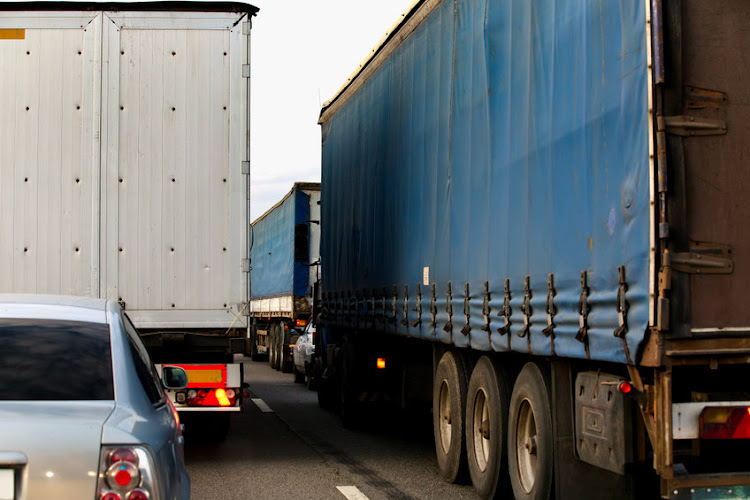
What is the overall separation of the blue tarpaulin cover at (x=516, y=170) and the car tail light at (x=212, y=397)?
196 cm

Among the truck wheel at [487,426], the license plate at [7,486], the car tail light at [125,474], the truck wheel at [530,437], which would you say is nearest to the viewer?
the license plate at [7,486]

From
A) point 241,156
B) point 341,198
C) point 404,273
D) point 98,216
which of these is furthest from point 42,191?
point 341,198

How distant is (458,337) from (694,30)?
421 cm

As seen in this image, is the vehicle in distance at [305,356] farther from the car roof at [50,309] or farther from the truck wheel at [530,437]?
the car roof at [50,309]

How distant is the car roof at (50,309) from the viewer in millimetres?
5406

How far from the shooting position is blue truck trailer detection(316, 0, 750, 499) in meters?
6.16

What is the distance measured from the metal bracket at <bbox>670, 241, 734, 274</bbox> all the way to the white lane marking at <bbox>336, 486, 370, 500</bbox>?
14.1ft

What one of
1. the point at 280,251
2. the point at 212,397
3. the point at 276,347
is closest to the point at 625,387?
the point at 212,397

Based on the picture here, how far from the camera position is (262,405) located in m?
19.2

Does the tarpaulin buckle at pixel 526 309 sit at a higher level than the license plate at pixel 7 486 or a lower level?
higher

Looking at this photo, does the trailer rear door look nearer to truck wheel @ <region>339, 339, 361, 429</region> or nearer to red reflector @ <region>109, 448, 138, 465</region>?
red reflector @ <region>109, 448, 138, 465</region>

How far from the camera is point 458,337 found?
32.4 ft

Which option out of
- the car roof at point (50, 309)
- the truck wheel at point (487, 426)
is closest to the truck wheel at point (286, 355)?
the truck wheel at point (487, 426)

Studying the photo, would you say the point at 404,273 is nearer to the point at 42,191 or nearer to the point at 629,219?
the point at 42,191
